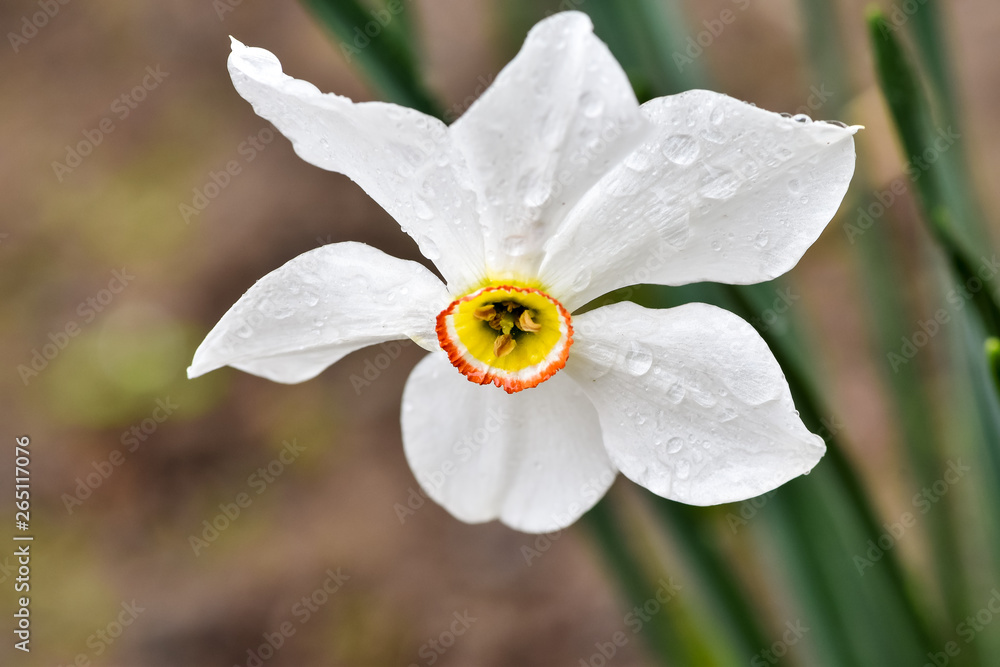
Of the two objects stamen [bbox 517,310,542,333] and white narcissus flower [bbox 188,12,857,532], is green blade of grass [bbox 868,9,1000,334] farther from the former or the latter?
stamen [bbox 517,310,542,333]

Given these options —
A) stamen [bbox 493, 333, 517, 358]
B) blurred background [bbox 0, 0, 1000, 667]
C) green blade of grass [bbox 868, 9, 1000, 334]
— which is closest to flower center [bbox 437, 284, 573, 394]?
stamen [bbox 493, 333, 517, 358]

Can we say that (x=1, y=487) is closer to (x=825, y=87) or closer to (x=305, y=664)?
(x=305, y=664)

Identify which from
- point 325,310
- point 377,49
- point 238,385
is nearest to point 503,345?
point 325,310

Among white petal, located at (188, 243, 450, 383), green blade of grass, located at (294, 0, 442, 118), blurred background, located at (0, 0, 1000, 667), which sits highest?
green blade of grass, located at (294, 0, 442, 118)

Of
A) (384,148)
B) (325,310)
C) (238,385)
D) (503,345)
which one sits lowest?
(238,385)

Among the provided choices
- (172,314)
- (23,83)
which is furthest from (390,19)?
(23,83)

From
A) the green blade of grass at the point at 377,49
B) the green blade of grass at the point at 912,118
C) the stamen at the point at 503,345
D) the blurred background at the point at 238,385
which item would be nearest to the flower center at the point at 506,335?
the stamen at the point at 503,345

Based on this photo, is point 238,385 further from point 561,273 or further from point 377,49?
point 561,273
